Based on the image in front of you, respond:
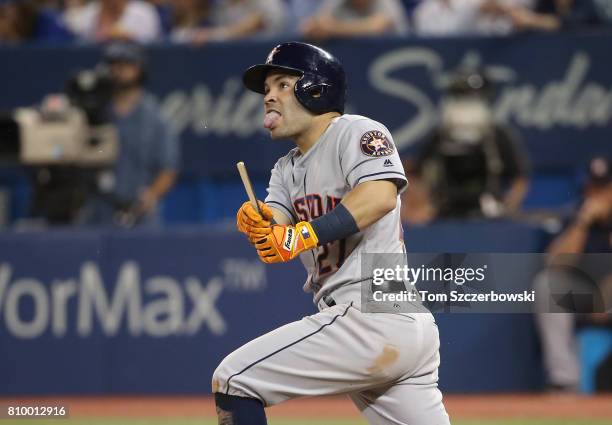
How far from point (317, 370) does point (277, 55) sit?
1.18 meters

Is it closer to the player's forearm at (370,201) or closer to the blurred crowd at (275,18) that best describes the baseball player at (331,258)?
the player's forearm at (370,201)

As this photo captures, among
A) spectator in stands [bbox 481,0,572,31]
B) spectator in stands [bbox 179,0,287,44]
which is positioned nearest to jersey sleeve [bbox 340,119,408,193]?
spectator in stands [bbox 481,0,572,31]

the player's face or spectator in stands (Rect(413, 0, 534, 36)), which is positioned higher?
spectator in stands (Rect(413, 0, 534, 36))

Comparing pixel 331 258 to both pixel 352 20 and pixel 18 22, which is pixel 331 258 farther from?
pixel 18 22

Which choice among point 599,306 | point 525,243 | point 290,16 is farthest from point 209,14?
point 599,306

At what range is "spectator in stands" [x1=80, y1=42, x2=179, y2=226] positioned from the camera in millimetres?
8883

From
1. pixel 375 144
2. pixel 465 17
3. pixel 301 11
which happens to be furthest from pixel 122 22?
pixel 375 144

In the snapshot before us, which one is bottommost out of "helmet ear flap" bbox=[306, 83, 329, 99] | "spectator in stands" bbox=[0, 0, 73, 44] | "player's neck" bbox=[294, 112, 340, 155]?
"player's neck" bbox=[294, 112, 340, 155]

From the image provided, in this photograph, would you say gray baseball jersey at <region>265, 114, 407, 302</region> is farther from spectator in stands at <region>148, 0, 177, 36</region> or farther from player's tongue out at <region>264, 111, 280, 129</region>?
spectator in stands at <region>148, 0, 177, 36</region>

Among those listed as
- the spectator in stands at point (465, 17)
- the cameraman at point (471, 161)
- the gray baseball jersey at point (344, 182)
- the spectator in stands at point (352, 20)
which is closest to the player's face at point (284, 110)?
the gray baseball jersey at point (344, 182)

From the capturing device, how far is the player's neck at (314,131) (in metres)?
4.39

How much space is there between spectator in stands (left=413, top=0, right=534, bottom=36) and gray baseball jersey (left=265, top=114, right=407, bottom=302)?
554cm

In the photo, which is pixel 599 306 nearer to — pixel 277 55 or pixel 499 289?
pixel 499 289

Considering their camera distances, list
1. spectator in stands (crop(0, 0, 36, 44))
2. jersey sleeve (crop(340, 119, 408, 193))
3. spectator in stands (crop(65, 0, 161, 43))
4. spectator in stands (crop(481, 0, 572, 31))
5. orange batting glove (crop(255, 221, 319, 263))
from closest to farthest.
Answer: orange batting glove (crop(255, 221, 319, 263))
jersey sleeve (crop(340, 119, 408, 193))
spectator in stands (crop(481, 0, 572, 31))
spectator in stands (crop(65, 0, 161, 43))
spectator in stands (crop(0, 0, 36, 44))
